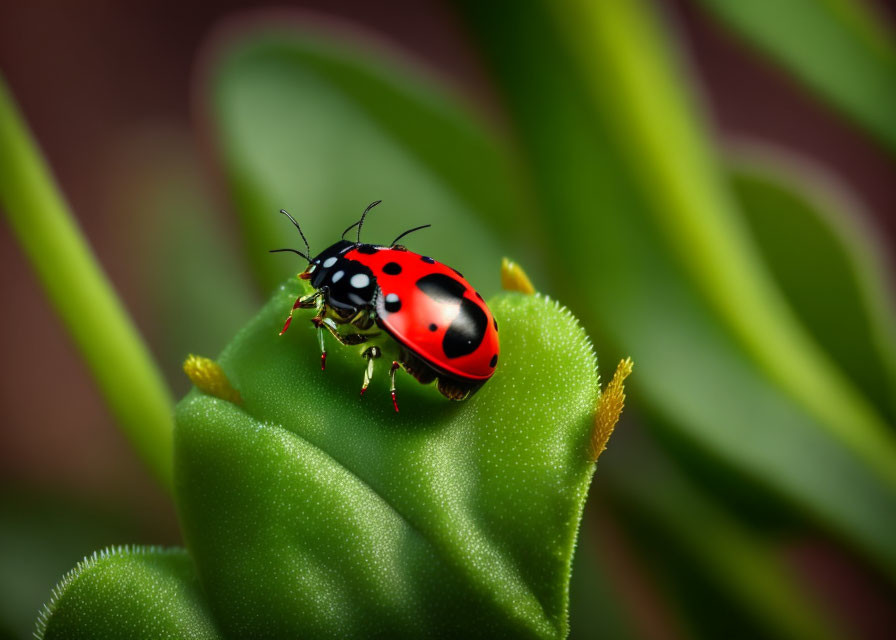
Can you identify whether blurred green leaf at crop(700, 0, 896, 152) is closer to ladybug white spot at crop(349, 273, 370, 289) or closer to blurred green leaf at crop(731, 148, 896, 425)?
blurred green leaf at crop(731, 148, 896, 425)

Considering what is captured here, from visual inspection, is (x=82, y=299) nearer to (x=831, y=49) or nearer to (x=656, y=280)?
(x=656, y=280)

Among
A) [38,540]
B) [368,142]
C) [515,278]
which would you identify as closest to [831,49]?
[368,142]

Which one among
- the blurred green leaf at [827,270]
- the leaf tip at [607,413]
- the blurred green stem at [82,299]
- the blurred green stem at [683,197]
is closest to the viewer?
the leaf tip at [607,413]

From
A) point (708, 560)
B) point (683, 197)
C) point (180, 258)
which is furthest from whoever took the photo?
point (180, 258)

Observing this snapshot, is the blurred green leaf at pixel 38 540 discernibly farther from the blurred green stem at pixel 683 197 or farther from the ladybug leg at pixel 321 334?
the blurred green stem at pixel 683 197

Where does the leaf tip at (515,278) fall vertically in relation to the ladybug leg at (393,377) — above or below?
above

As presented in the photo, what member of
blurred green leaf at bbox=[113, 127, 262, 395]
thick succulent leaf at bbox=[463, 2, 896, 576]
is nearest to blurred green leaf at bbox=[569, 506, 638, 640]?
thick succulent leaf at bbox=[463, 2, 896, 576]

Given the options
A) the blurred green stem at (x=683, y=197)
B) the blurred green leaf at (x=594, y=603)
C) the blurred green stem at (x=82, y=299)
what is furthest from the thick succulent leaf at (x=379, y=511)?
the blurred green leaf at (x=594, y=603)
